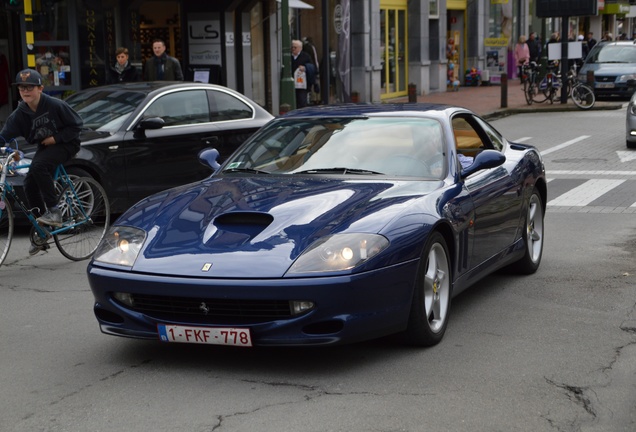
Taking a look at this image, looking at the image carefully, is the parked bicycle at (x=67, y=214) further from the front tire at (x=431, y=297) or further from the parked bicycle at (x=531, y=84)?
the parked bicycle at (x=531, y=84)

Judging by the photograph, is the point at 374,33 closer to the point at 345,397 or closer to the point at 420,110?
the point at 420,110

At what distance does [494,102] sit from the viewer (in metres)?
32.2

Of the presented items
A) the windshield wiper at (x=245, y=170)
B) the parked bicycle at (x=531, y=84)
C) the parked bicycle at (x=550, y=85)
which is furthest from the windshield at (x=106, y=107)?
the parked bicycle at (x=550, y=85)

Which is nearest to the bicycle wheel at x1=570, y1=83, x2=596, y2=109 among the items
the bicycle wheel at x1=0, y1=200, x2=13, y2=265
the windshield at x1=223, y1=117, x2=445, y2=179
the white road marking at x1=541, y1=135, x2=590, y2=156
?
the white road marking at x1=541, y1=135, x2=590, y2=156

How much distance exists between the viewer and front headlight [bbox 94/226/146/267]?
20.0 ft

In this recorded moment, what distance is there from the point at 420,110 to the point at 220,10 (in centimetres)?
1803

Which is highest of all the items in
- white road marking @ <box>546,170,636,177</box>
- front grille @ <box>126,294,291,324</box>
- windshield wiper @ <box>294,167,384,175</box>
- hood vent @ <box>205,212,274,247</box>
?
windshield wiper @ <box>294,167,384,175</box>

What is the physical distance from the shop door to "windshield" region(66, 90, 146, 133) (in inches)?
868

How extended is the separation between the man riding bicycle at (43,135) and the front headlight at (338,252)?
13.8 feet

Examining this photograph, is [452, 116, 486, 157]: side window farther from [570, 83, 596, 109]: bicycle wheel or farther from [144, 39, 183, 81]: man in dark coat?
[570, 83, 596, 109]: bicycle wheel

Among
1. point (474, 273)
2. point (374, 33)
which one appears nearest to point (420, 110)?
point (474, 273)

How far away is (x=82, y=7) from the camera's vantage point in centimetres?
2122

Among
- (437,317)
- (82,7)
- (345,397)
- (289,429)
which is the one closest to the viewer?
(289,429)

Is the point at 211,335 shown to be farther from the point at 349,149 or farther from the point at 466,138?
the point at 466,138
